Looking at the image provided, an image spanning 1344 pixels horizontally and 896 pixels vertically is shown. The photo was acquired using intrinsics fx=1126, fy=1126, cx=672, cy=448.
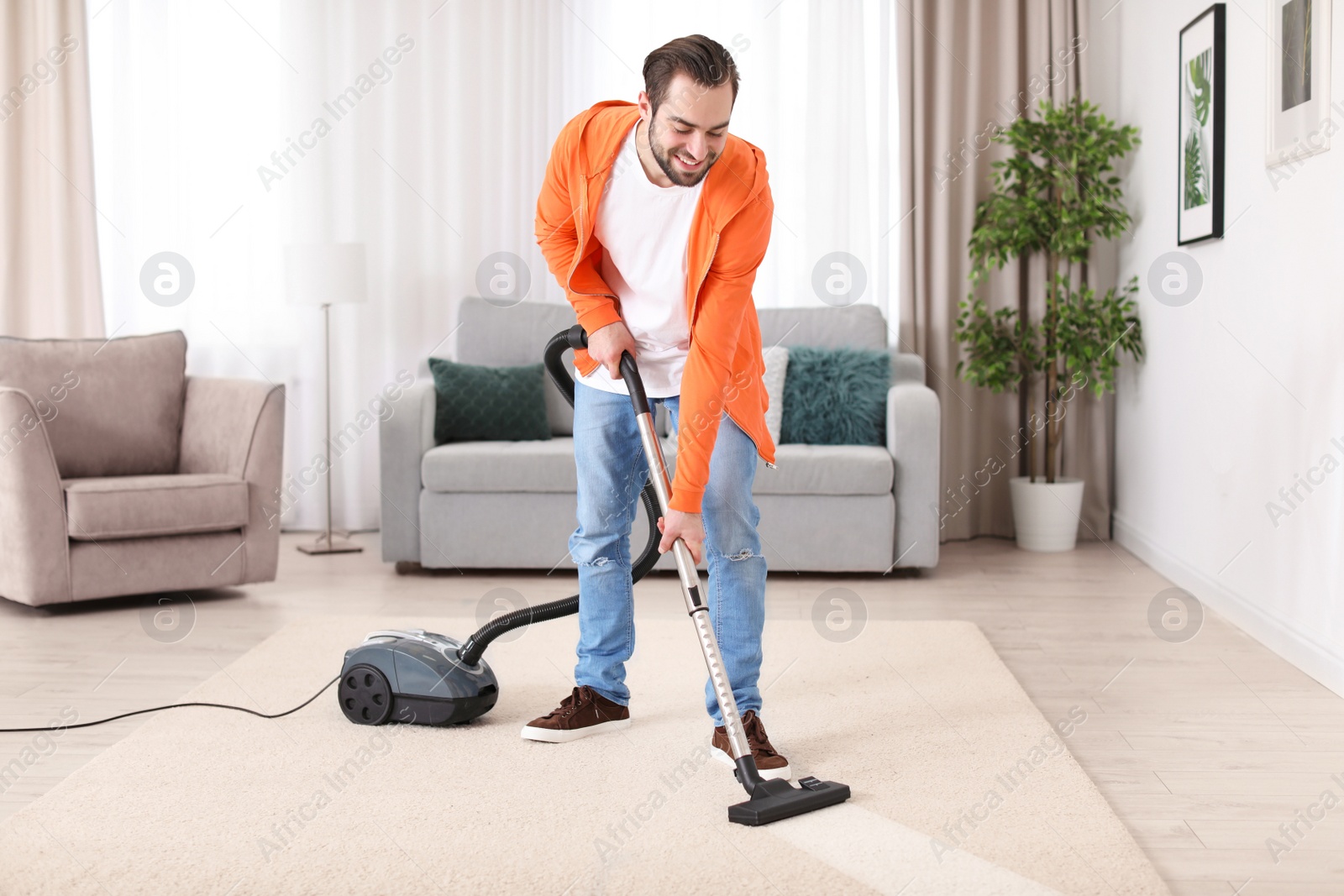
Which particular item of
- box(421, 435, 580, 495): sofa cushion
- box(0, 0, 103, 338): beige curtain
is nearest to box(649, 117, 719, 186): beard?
box(421, 435, 580, 495): sofa cushion

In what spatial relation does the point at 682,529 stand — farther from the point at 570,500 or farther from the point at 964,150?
the point at 964,150

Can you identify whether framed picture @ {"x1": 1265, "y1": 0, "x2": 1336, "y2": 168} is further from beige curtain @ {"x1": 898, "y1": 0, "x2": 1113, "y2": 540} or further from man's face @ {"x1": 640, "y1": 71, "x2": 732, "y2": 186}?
man's face @ {"x1": 640, "y1": 71, "x2": 732, "y2": 186}

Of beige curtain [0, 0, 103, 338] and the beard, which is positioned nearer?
the beard

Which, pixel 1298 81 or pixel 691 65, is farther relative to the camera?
pixel 1298 81

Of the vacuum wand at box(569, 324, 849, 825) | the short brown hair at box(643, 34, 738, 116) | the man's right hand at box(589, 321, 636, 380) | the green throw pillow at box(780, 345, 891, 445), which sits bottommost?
the vacuum wand at box(569, 324, 849, 825)

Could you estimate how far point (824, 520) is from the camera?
3.64 metres

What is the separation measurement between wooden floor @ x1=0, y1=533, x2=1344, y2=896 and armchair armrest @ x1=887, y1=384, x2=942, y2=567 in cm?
11

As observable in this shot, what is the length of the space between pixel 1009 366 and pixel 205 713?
10.0 ft

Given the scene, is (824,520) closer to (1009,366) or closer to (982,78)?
(1009,366)

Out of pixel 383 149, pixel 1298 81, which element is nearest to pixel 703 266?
pixel 1298 81

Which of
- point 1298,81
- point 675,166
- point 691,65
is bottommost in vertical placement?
point 675,166

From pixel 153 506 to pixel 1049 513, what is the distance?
3.01 m

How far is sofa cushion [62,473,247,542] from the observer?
3119 millimetres

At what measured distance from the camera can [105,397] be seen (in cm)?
347
